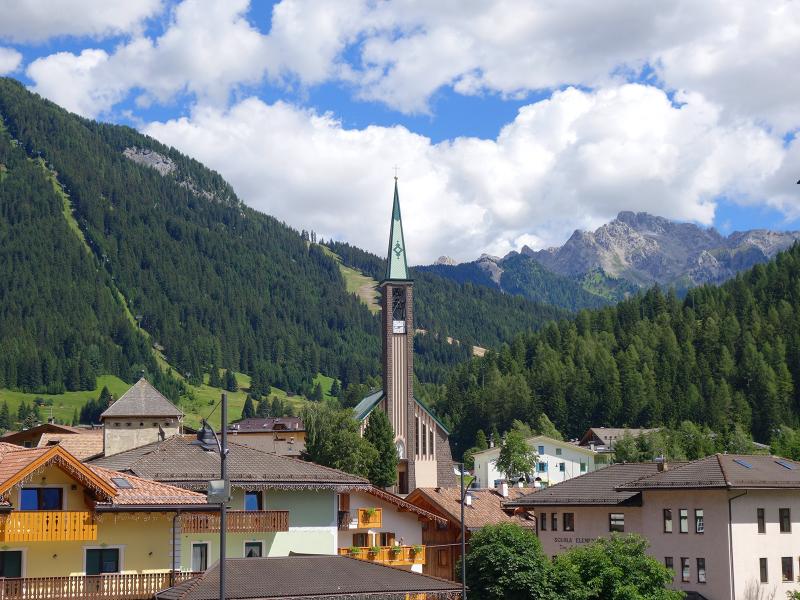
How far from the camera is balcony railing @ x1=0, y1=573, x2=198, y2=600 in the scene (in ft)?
127

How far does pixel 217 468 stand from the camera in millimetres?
50469

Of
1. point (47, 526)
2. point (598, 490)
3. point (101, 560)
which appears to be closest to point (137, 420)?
point (598, 490)

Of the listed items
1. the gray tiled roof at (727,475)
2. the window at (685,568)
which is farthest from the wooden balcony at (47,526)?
the window at (685,568)

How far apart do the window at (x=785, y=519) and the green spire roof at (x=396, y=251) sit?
247ft

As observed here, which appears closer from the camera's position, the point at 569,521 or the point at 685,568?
the point at 685,568

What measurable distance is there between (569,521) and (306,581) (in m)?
30.0

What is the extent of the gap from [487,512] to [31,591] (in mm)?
44053

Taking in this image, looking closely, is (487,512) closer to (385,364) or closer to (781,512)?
(781,512)

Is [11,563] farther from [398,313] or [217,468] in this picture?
[398,313]

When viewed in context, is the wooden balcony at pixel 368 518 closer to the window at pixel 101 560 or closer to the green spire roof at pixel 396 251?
the window at pixel 101 560

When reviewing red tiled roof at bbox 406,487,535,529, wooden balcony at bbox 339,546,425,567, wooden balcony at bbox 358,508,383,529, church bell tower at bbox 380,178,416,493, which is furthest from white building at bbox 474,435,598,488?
wooden balcony at bbox 358,508,383,529

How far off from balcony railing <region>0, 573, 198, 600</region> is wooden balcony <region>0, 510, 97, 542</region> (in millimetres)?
1272

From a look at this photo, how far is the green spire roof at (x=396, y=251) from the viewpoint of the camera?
442ft

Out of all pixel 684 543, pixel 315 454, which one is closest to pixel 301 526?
pixel 684 543
